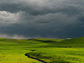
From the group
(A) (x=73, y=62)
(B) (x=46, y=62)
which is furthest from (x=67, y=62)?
(B) (x=46, y=62)

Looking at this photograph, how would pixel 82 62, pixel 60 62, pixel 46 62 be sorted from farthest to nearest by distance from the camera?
pixel 46 62 → pixel 60 62 → pixel 82 62

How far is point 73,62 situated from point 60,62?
4.54 m

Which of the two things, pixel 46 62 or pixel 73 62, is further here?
pixel 46 62

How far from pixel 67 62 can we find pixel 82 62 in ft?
14.4

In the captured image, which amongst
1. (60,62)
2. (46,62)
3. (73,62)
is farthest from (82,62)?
(46,62)

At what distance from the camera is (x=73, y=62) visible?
153 feet

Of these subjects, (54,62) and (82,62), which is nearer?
(82,62)

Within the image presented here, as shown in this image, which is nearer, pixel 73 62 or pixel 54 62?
pixel 73 62

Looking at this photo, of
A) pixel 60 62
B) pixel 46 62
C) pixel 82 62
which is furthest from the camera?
pixel 46 62

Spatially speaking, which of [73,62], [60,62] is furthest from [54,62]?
[73,62]

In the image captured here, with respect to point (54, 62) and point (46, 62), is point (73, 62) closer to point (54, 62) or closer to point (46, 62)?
point (54, 62)

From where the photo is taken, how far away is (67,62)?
4750 cm

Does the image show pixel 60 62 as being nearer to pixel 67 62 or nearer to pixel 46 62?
pixel 67 62

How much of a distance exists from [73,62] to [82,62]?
254cm
